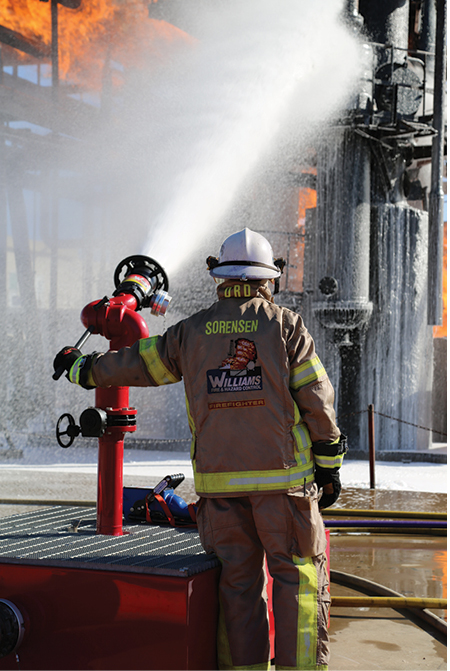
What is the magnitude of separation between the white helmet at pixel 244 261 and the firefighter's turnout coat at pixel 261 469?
164 mm

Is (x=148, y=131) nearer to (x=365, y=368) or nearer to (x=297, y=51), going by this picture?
(x=297, y=51)

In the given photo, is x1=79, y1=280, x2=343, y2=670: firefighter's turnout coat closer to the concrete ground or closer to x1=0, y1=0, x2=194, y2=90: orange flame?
the concrete ground

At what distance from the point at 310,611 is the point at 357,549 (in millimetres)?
3114

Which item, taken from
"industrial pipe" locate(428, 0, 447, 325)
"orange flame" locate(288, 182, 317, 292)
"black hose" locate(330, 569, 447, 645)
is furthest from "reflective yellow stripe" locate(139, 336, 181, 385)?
"orange flame" locate(288, 182, 317, 292)

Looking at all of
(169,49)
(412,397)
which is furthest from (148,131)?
(412,397)

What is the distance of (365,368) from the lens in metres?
12.0

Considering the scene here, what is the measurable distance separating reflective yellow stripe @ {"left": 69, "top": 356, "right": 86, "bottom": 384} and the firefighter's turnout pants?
77cm

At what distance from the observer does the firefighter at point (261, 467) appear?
2.68 metres

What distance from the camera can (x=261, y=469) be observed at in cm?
271

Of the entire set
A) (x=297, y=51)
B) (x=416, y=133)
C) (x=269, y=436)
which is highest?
(x=297, y=51)

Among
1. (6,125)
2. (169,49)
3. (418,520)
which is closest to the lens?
(418,520)

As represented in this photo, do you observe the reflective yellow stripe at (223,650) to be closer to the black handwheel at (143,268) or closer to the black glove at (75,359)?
the black glove at (75,359)

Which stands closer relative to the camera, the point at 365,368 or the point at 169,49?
the point at 365,368

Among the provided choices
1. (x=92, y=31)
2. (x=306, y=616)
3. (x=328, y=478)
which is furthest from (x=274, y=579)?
(x=92, y=31)
